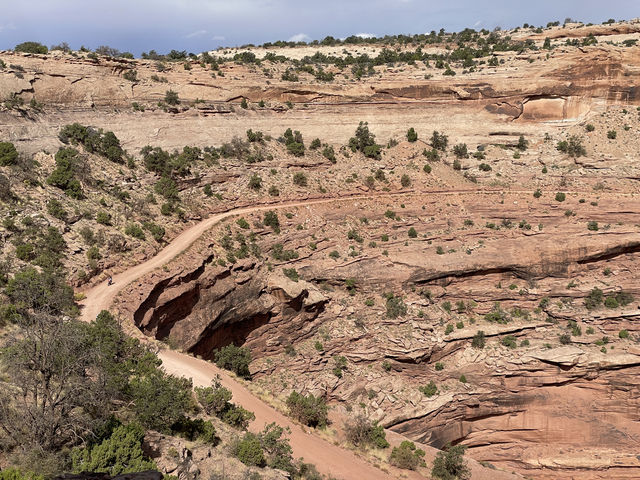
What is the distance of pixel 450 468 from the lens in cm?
1906

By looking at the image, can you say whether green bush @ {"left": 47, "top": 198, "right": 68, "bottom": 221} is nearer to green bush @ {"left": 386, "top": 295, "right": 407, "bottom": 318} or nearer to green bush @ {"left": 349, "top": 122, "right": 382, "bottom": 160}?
green bush @ {"left": 386, "top": 295, "right": 407, "bottom": 318}

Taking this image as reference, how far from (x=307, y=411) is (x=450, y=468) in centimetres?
710

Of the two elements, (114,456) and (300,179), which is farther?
(300,179)

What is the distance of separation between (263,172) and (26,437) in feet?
97.7

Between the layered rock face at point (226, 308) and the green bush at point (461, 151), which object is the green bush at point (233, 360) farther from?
the green bush at point (461, 151)

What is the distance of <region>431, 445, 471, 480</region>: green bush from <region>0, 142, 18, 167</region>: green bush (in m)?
29.4

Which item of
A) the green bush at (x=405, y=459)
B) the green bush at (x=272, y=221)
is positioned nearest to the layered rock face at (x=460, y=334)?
the green bush at (x=272, y=221)

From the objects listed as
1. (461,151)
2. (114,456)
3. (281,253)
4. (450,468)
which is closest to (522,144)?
(461,151)

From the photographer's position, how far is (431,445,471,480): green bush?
1836 cm

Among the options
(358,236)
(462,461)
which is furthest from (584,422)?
(358,236)

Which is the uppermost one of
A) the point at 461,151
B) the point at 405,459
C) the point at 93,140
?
the point at 93,140

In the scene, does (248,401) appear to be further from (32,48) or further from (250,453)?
(32,48)

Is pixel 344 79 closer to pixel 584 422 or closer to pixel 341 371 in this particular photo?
pixel 341 371

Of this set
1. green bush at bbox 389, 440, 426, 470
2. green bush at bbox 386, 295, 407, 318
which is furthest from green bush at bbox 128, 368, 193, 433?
green bush at bbox 386, 295, 407, 318
